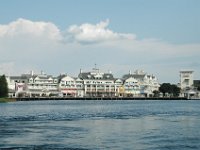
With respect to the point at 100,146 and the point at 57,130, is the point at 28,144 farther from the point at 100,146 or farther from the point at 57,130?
the point at 57,130

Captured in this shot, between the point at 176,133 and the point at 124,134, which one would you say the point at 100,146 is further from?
the point at 176,133

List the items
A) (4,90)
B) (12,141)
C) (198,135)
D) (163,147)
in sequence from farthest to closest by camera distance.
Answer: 1. (4,90)
2. (198,135)
3. (12,141)
4. (163,147)

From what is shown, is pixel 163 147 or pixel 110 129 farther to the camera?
pixel 110 129

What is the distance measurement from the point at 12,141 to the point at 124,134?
9.87 meters

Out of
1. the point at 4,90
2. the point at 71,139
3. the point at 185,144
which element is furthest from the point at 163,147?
the point at 4,90

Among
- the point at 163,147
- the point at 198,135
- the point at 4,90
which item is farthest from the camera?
the point at 4,90

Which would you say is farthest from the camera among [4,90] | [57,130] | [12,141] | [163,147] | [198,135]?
[4,90]

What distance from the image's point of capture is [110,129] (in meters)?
46.0

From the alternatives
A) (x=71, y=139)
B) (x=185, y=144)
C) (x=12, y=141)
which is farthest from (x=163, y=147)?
(x=12, y=141)

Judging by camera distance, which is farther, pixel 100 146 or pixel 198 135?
pixel 198 135

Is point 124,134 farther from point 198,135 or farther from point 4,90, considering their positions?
point 4,90

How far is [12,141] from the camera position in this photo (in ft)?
118

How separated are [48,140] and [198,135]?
12.4 metres

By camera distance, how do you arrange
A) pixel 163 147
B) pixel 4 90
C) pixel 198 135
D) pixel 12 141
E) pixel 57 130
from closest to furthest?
pixel 163 147 → pixel 12 141 → pixel 198 135 → pixel 57 130 → pixel 4 90
